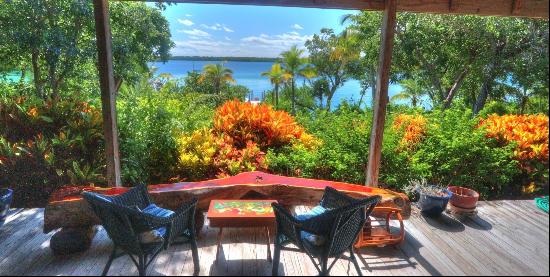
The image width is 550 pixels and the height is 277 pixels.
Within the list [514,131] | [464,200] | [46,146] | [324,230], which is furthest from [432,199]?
[46,146]

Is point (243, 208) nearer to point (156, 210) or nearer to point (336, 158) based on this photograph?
point (156, 210)

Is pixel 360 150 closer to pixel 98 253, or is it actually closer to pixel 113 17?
pixel 98 253

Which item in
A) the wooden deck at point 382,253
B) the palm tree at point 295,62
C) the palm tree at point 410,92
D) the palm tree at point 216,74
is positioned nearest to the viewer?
the wooden deck at point 382,253

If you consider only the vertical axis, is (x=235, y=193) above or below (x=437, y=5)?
below

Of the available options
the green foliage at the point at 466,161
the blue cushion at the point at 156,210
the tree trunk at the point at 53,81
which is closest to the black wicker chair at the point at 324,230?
the blue cushion at the point at 156,210

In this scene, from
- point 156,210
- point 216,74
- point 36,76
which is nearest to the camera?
point 156,210

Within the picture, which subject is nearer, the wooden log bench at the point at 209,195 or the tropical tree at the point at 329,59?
the wooden log bench at the point at 209,195

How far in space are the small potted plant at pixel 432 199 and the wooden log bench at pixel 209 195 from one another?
1.69ft

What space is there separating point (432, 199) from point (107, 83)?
3.89m

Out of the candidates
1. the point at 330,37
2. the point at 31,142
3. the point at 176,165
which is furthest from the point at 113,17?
the point at 330,37

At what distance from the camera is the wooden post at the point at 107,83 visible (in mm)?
3701

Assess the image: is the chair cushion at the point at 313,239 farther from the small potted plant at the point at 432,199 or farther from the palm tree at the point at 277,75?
the palm tree at the point at 277,75

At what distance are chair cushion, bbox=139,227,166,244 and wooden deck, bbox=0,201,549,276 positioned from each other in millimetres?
254

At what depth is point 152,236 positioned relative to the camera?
2.91m
